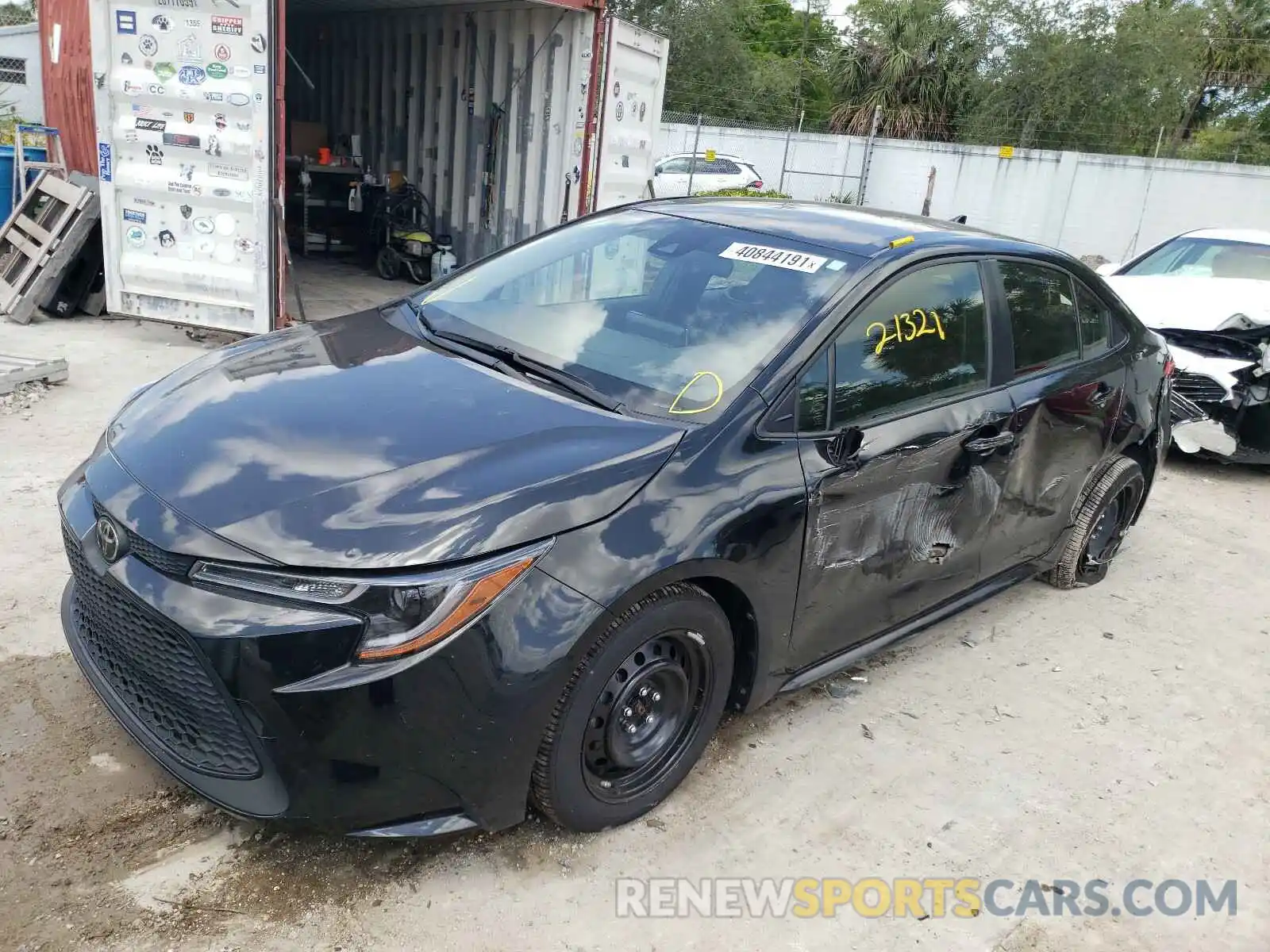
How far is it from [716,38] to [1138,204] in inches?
592

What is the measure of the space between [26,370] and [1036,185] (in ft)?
66.0

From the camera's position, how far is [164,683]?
2.39 meters

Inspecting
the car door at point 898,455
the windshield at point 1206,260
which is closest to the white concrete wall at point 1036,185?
the windshield at point 1206,260

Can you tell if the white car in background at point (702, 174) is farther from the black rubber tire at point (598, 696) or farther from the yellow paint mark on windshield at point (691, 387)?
the black rubber tire at point (598, 696)

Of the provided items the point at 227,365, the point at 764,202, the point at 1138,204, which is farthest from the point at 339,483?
the point at 1138,204

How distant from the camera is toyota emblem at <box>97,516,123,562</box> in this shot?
7.93 ft

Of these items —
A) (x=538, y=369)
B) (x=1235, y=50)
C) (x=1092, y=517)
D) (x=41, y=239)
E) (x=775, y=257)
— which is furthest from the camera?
(x=1235, y=50)

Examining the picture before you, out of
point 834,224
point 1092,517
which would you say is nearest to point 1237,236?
point 1092,517

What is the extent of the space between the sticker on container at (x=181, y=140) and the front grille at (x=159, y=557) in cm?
577

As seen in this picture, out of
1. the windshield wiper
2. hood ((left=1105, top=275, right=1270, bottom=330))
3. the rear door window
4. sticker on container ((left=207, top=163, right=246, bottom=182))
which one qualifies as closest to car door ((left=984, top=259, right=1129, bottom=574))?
the rear door window

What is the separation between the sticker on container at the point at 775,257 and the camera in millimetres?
3270

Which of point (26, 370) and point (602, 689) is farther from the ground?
point (602, 689)

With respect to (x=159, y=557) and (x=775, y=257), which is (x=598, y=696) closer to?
(x=159, y=557)

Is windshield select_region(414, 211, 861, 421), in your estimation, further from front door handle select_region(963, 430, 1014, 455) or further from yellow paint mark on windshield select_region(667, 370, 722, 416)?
front door handle select_region(963, 430, 1014, 455)
